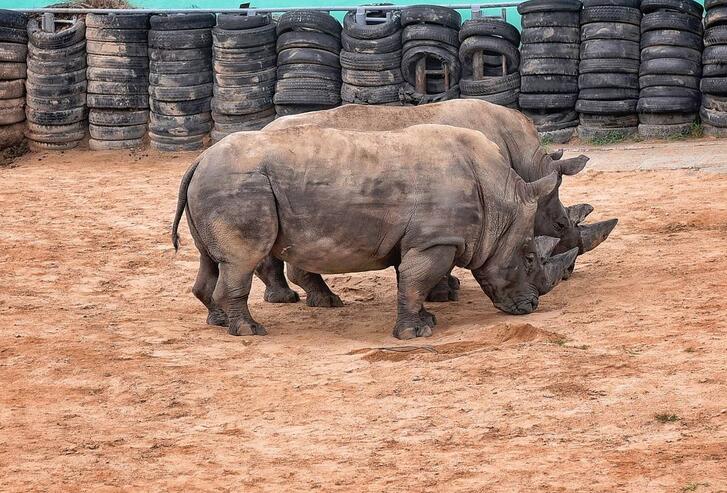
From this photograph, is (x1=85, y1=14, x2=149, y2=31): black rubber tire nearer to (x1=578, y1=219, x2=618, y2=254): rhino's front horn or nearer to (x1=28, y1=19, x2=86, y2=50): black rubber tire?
(x1=28, y1=19, x2=86, y2=50): black rubber tire

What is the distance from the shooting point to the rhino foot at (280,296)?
10969mm

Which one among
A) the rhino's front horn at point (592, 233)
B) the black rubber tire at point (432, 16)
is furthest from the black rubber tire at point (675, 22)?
the rhino's front horn at point (592, 233)

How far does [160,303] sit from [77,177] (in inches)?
292

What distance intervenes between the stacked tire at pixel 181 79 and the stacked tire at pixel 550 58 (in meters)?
4.92

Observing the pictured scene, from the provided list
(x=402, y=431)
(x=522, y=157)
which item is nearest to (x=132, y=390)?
(x=402, y=431)

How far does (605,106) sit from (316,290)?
25.9ft

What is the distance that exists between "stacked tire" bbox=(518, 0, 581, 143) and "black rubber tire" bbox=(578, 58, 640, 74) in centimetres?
26

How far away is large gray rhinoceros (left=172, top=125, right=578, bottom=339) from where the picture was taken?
9.26 meters

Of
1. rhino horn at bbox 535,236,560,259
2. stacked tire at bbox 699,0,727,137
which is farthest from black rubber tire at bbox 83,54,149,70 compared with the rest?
rhino horn at bbox 535,236,560,259

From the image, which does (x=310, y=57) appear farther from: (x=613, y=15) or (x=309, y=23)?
(x=613, y=15)

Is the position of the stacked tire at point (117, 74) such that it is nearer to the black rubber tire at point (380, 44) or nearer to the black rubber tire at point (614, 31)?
the black rubber tire at point (380, 44)

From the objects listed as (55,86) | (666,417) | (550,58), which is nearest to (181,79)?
(55,86)

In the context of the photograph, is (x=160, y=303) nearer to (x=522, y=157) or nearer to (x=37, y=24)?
(x=522, y=157)

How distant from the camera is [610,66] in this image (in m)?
17.0
